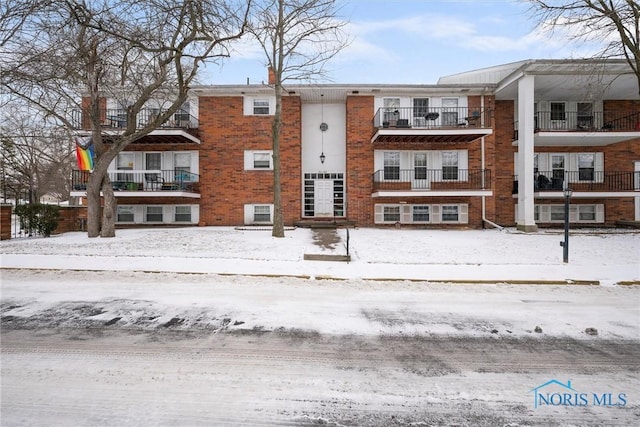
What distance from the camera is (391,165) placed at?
1886 centimetres

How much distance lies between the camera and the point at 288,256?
10211 millimetres

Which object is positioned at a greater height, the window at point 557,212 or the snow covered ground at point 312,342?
the window at point 557,212

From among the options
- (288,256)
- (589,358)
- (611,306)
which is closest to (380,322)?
(589,358)

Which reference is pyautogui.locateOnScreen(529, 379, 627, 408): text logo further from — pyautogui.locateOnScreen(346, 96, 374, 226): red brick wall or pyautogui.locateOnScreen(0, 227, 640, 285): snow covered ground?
pyautogui.locateOnScreen(346, 96, 374, 226): red brick wall

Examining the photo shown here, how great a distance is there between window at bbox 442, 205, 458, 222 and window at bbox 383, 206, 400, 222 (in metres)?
2.65

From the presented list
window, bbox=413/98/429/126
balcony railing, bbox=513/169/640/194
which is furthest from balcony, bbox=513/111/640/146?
window, bbox=413/98/429/126

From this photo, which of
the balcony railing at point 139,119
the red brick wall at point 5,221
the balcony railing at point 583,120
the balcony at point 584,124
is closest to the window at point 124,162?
the balcony railing at point 139,119

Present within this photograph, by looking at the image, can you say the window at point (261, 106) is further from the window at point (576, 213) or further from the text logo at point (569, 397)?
the text logo at point (569, 397)

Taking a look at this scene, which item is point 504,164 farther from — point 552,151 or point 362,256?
point 362,256

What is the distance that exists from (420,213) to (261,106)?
35.4 ft

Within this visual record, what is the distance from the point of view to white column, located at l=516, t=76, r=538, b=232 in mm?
16234

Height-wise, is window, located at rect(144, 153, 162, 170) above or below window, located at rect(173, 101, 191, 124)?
below

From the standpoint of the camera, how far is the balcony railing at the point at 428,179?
60.5 feet

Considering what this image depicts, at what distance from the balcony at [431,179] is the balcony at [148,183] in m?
10.2
